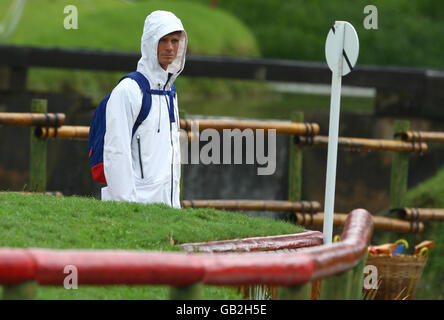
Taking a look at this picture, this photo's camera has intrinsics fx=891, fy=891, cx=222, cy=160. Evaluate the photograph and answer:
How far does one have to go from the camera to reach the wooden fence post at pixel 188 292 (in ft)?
8.66

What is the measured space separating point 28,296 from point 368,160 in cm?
729

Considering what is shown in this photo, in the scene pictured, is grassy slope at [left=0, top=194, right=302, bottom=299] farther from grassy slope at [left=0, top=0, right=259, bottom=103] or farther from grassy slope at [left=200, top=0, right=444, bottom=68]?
grassy slope at [left=200, top=0, right=444, bottom=68]

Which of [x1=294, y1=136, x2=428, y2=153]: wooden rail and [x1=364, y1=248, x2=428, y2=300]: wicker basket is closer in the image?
[x1=364, y1=248, x2=428, y2=300]: wicker basket

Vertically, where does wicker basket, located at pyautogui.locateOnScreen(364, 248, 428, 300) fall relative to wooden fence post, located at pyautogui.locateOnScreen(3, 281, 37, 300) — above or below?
below

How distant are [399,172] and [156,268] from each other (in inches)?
218

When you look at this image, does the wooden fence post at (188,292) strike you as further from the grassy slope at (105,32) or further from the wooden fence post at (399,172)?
the grassy slope at (105,32)

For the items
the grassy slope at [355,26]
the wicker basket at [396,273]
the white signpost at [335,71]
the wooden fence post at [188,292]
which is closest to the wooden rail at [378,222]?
the wicker basket at [396,273]

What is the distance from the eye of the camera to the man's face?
4719mm

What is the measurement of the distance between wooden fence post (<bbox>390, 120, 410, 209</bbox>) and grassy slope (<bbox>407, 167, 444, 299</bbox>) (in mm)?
985

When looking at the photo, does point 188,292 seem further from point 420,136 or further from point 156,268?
point 420,136

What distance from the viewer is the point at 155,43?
184 inches

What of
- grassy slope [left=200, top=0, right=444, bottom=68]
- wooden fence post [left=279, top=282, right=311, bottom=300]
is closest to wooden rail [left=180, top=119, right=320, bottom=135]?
wooden fence post [left=279, top=282, right=311, bottom=300]

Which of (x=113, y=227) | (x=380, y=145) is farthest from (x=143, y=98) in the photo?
(x=380, y=145)

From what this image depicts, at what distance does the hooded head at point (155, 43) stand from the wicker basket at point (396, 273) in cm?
235
